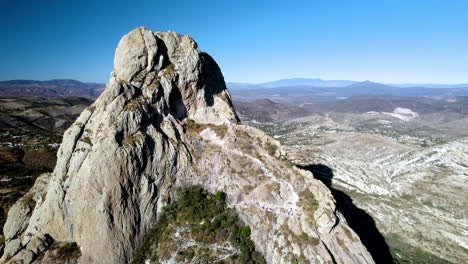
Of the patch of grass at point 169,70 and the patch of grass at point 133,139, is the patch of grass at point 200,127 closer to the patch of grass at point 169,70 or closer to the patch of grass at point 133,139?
the patch of grass at point 169,70

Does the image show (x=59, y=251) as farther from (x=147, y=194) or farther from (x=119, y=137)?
(x=119, y=137)

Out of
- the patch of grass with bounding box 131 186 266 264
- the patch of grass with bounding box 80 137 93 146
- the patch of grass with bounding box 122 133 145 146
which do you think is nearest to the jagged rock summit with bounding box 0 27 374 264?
the patch of grass with bounding box 80 137 93 146

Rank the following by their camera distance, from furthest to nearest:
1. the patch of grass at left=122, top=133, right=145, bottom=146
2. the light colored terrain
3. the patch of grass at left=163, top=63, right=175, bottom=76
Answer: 1. the light colored terrain
2. the patch of grass at left=163, top=63, right=175, bottom=76
3. the patch of grass at left=122, top=133, right=145, bottom=146

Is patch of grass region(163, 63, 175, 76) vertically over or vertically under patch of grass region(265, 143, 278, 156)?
over

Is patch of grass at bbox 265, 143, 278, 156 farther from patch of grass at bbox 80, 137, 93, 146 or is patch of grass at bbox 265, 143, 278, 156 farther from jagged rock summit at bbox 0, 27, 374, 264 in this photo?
patch of grass at bbox 80, 137, 93, 146

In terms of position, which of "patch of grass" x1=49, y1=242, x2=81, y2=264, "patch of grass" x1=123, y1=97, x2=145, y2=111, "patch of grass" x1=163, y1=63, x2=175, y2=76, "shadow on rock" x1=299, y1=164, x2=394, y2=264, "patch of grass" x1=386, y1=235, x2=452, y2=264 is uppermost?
"patch of grass" x1=163, y1=63, x2=175, y2=76

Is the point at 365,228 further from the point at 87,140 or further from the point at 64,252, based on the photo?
the point at 87,140
